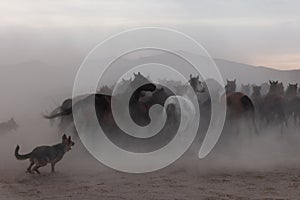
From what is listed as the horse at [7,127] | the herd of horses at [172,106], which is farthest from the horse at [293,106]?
the horse at [7,127]

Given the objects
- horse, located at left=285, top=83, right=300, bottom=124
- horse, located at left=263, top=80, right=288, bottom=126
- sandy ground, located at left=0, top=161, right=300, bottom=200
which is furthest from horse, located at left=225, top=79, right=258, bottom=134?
sandy ground, located at left=0, top=161, right=300, bottom=200

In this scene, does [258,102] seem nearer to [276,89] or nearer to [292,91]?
[276,89]

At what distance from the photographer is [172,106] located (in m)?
13.5

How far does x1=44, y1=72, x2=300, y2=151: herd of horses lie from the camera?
1327cm

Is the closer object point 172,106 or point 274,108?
point 172,106

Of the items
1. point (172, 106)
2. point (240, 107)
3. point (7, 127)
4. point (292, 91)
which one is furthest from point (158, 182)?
point (292, 91)

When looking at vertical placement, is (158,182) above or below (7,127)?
below

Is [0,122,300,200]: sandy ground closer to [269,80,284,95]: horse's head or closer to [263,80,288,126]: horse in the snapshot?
[263,80,288,126]: horse

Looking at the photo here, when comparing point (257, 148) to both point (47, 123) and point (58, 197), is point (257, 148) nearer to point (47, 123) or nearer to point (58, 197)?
point (58, 197)

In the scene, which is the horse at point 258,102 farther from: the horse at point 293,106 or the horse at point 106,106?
the horse at point 106,106

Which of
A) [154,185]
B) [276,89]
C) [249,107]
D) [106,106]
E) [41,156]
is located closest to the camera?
[154,185]

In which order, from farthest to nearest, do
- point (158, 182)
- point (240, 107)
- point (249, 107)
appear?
point (249, 107) < point (240, 107) < point (158, 182)

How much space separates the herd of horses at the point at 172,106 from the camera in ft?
43.5

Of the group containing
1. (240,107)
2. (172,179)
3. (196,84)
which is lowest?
(172,179)
